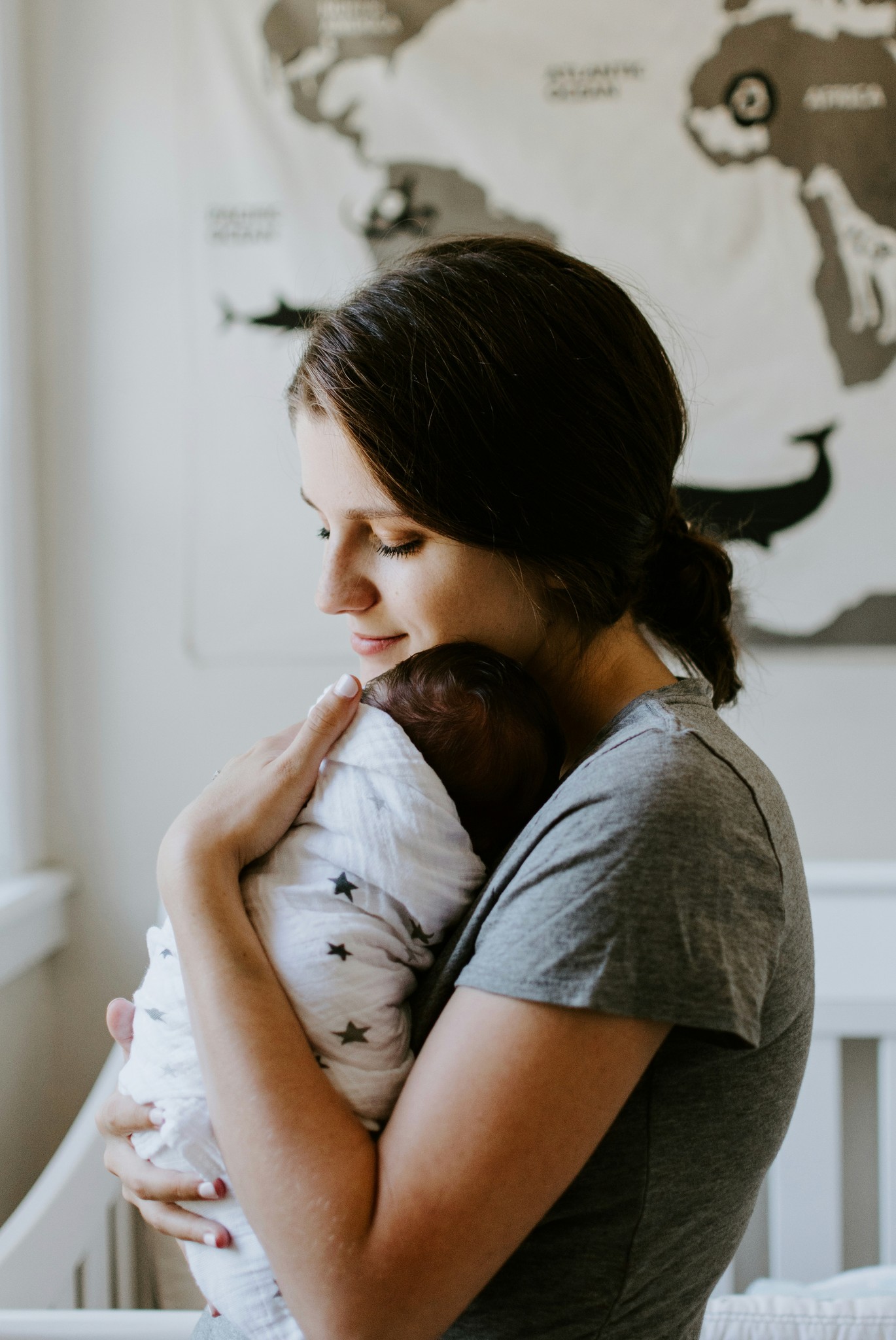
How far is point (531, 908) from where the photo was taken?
0.59 m

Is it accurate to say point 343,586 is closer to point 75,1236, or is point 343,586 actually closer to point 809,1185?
point 75,1236

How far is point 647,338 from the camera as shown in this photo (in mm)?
794

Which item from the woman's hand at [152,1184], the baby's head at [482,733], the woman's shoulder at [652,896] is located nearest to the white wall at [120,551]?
the baby's head at [482,733]

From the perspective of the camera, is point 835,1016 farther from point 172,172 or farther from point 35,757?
point 172,172

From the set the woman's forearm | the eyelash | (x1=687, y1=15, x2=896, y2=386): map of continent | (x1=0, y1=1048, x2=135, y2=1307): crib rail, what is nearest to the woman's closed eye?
the eyelash

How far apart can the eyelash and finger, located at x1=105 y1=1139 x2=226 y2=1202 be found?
477 mm

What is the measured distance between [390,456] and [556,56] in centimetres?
139

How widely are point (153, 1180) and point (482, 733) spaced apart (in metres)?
0.41

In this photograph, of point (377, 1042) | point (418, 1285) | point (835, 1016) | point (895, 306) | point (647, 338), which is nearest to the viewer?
point (418, 1285)

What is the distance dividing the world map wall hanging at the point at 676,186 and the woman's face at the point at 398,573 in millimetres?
1026

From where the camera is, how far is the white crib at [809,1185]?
131 centimetres

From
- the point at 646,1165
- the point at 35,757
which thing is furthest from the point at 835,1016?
the point at 35,757

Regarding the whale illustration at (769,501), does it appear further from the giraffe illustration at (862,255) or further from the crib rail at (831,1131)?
the crib rail at (831,1131)

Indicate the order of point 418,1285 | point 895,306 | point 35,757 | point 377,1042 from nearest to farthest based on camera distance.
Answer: point 418,1285, point 377,1042, point 895,306, point 35,757
